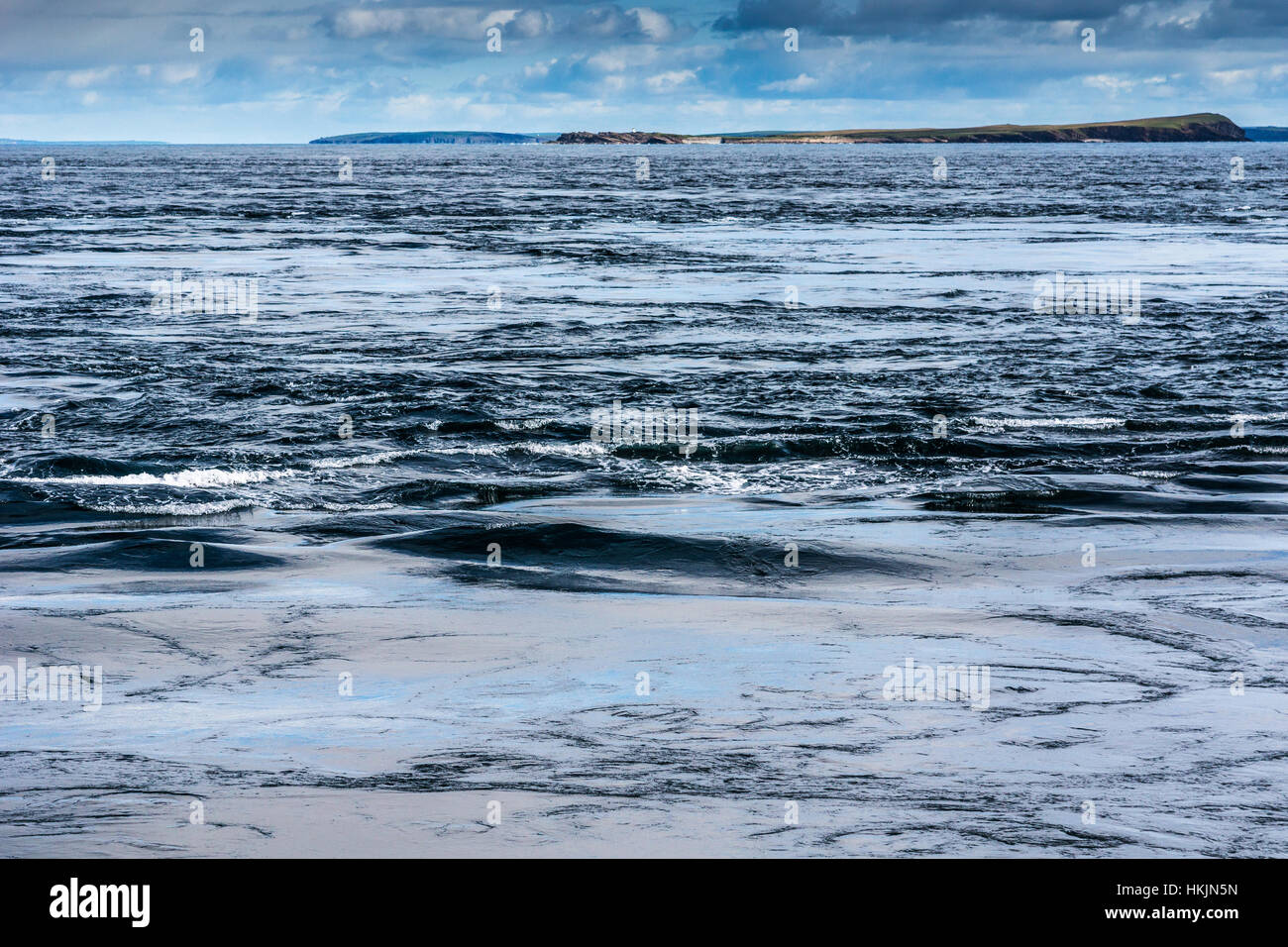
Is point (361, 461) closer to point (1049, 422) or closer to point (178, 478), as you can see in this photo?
point (178, 478)

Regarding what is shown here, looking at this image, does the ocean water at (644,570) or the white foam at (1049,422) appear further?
the white foam at (1049,422)

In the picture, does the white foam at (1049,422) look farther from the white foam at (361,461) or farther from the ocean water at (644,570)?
the white foam at (361,461)

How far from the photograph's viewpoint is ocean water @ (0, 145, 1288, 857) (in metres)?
6.09

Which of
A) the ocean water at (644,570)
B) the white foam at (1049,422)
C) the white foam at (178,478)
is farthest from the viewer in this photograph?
the white foam at (1049,422)

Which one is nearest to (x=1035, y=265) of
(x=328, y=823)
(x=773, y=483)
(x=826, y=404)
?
(x=826, y=404)

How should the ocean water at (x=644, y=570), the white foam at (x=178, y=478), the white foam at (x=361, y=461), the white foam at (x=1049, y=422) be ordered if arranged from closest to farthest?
the ocean water at (x=644, y=570)
the white foam at (x=178, y=478)
the white foam at (x=361, y=461)
the white foam at (x=1049, y=422)

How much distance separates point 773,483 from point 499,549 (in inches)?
140

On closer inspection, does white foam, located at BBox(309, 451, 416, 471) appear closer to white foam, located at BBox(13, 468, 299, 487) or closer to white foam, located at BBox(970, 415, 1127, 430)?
white foam, located at BBox(13, 468, 299, 487)

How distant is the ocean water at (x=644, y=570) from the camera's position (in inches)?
240

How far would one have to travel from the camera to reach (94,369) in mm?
18594

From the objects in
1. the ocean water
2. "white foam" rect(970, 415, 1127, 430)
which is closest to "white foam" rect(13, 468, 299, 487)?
the ocean water

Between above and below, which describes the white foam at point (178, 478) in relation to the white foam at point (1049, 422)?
above

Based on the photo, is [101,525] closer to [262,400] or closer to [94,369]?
[262,400]

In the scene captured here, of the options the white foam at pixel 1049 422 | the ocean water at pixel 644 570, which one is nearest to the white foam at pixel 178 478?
the ocean water at pixel 644 570
